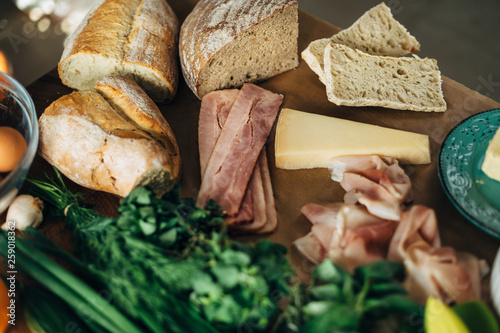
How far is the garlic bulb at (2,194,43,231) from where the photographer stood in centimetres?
199

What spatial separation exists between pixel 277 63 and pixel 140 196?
1418 mm

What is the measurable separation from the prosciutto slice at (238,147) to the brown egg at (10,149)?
920 millimetres

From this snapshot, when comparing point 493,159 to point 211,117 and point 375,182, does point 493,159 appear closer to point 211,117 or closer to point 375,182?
point 375,182

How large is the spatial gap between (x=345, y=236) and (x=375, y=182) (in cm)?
44

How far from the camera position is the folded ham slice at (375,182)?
1.98 m

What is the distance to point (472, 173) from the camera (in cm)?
205

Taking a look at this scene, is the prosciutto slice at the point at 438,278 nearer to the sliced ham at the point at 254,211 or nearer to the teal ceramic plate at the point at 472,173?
the teal ceramic plate at the point at 472,173

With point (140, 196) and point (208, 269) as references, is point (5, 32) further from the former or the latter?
point (208, 269)

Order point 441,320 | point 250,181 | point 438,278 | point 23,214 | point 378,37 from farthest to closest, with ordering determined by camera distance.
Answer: point 378,37
point 250,181
point 23,214
point 438,278
point 441,320

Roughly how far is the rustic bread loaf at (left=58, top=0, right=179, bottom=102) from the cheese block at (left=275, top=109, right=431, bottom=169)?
80 centimetres

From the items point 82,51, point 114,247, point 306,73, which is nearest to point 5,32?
point 82,51

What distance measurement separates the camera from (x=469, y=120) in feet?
7.29

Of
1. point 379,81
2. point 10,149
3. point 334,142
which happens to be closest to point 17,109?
point 10,149

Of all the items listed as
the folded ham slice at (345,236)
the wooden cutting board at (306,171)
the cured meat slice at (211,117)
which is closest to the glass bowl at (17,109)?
the wooden cutting board at (306,171)
